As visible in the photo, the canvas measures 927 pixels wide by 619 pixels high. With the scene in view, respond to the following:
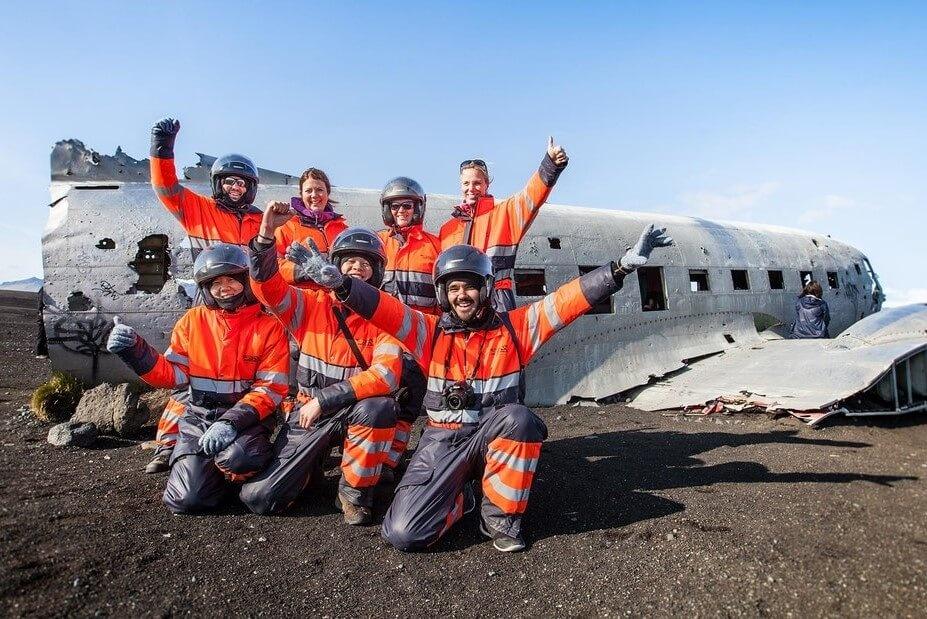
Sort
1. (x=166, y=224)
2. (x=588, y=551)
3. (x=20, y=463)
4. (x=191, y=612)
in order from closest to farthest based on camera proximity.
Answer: (x=191, y=612)
(x=588, y=551)
(x=20, y=463)
(x=166, y=224)

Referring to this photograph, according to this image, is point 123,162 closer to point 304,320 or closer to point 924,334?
point 304,320

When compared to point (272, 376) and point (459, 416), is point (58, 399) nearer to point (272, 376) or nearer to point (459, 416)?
point (272, 376)

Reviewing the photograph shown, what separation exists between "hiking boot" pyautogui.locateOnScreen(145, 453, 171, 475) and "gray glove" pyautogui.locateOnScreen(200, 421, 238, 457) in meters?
1.48

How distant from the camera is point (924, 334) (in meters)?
8.60

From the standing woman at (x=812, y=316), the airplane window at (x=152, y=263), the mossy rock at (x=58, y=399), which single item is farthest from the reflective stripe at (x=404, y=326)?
the standing woman at (x=812, y=316)

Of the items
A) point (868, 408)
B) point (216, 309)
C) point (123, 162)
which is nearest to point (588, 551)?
point (216, 309)

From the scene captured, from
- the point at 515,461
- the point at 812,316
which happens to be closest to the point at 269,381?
the point at 515,461

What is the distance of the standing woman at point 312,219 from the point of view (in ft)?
17.6

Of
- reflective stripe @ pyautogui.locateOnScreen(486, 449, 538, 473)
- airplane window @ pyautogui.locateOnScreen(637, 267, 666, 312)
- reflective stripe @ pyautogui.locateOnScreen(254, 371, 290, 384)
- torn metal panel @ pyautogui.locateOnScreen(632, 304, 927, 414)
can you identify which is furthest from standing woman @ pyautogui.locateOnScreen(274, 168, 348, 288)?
airplane window @ pyautogui.locateOnScreen(637, 267, 666, 312)

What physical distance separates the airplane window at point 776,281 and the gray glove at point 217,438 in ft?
38.2

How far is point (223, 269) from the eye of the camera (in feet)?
14.7

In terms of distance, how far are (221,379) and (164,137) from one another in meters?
2.47

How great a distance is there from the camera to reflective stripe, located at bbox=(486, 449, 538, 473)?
12.3 feet

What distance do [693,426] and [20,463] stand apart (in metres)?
7.89
